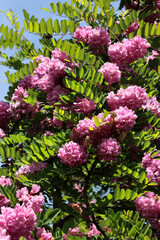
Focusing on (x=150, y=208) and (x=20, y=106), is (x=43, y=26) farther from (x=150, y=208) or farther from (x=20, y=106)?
(x=150, y=208)

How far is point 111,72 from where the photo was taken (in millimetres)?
2953

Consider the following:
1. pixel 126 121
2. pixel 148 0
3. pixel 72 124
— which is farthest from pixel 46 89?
pixel 148 0

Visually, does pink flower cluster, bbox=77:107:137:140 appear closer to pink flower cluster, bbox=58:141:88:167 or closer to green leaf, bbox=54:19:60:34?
pink flower cluster, bbox=58:141:88:167

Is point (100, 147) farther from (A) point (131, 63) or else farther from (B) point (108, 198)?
(A) point (131, 63)

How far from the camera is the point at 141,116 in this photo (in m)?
2.95

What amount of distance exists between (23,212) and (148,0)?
4172 mm

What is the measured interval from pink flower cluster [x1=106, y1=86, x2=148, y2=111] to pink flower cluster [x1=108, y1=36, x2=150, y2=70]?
21.2 inches

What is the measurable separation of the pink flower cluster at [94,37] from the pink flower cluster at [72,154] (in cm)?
142

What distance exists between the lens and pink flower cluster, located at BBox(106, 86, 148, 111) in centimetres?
273

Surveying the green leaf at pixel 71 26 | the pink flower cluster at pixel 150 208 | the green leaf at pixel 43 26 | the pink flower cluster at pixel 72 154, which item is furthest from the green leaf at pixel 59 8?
the pink flower cluster at pixel 150 208

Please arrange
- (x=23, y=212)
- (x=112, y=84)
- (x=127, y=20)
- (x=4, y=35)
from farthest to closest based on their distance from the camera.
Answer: (x=4, y=35)
(x=127, y=20)
(x=112, y=84)
(x=23, y=212)

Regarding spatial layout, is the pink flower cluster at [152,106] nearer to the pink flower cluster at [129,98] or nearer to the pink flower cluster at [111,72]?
the pink flower cluster at [129,98]

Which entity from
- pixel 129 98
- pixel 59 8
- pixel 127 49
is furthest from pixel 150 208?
pixel 59 8

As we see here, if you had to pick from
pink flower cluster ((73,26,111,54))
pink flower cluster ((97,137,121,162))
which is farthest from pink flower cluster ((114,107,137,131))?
pink flower cluster ((73,26,111,54))
